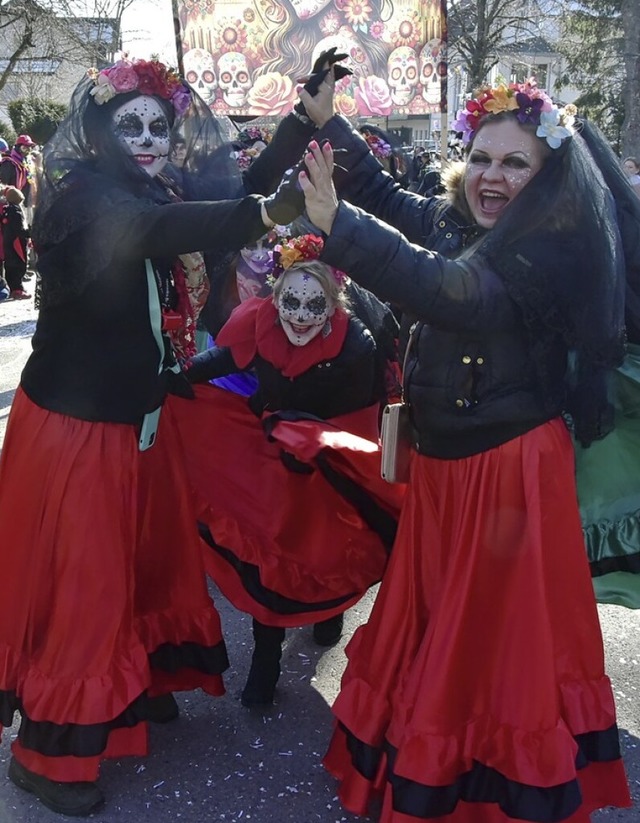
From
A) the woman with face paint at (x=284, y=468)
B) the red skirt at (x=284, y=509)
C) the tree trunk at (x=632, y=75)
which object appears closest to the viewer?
the red skirt at (x=284, y=509)

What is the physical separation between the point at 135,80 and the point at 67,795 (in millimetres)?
2026

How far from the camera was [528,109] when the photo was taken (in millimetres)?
2109

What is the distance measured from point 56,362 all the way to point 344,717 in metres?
1.29

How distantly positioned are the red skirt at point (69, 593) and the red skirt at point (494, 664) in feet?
2.26

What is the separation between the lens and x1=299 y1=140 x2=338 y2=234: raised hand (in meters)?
1.81

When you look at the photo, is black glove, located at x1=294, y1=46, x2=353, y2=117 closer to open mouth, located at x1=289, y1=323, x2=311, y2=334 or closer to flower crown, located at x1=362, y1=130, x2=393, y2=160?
open mouth, located at x1=289, y1=323, x2=311, y2=334

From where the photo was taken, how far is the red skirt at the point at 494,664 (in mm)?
2115

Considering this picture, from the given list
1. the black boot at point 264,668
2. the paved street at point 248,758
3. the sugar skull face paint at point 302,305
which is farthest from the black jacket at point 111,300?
the paved street at point 248,758

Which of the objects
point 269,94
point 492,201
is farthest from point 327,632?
point 269,94

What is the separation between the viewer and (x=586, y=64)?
2477cm

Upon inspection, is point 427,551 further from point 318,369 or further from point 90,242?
point 90,242

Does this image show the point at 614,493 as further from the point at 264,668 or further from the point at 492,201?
the point at 264,668

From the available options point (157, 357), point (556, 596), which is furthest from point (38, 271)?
point (556, 596)

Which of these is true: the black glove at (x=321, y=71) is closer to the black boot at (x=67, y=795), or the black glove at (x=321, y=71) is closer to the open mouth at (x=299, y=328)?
the open mouth at (x=299, y=328)
